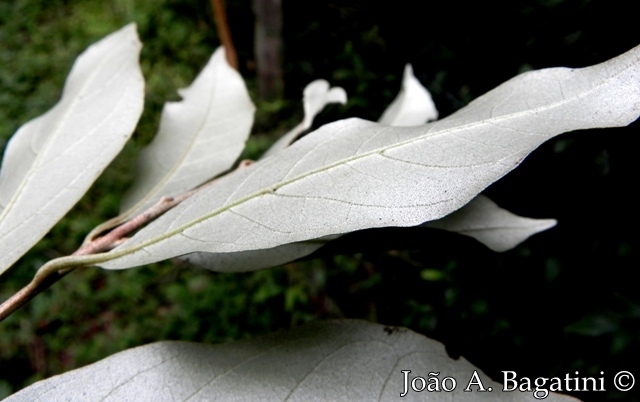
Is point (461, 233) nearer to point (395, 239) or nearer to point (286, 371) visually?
point (395, 239)

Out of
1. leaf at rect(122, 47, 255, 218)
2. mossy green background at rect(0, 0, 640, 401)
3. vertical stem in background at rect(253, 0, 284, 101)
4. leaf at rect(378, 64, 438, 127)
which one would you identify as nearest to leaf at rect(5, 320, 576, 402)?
mossy green background at rect(0, 0, 640, 401)

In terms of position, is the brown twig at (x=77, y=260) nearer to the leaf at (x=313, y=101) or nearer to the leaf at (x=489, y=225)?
the leaf at (x=313, y=101)

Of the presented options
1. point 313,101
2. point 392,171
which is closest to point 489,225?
point 392,171

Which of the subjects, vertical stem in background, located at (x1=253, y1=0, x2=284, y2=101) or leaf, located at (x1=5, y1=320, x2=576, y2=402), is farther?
vertical stem in background, located at (x1=253, y1=0, x2=284, y2=101)

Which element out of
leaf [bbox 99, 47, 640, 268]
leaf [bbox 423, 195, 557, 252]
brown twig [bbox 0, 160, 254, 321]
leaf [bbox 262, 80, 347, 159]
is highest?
leaf [bbox 99, 47, 640, 268]

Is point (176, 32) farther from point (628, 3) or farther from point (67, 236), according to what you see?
point (628, 3)

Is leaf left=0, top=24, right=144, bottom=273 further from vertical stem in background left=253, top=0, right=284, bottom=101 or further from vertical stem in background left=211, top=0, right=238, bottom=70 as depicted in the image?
vertical stem in background left=211, top=0, right=238, bottom=70
